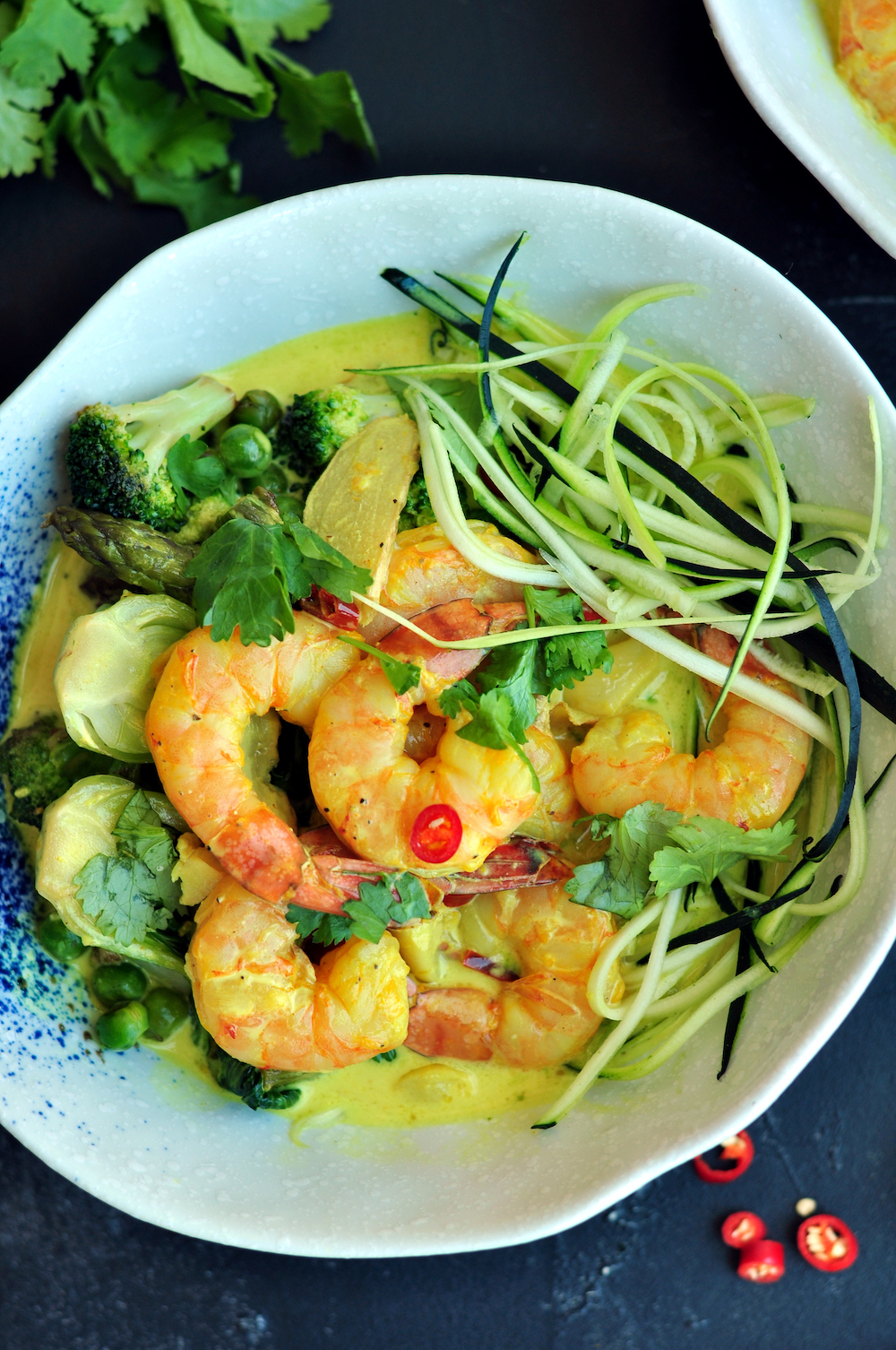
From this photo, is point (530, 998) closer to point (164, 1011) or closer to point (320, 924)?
point (320, 924)

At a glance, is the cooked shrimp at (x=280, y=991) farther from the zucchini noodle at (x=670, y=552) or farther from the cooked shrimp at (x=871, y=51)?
the cooked shrimp at (x=871, y=51)

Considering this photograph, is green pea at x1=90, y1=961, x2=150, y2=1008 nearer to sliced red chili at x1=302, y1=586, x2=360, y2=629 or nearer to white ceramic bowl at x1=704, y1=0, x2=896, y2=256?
sliced red chili at x1=302, y1=586, x2=360, y2=629

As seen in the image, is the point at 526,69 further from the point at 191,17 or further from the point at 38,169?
the point at 38,169

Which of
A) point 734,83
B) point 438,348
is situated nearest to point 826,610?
point 438,348

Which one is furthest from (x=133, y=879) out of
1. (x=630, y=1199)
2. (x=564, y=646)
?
(x=630, y=1199)

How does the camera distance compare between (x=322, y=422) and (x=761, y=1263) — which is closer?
(x=322, y=422)

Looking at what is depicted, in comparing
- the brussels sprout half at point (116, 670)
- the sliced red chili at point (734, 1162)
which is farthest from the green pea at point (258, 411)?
the sliced red chili at point (734, 1162)
